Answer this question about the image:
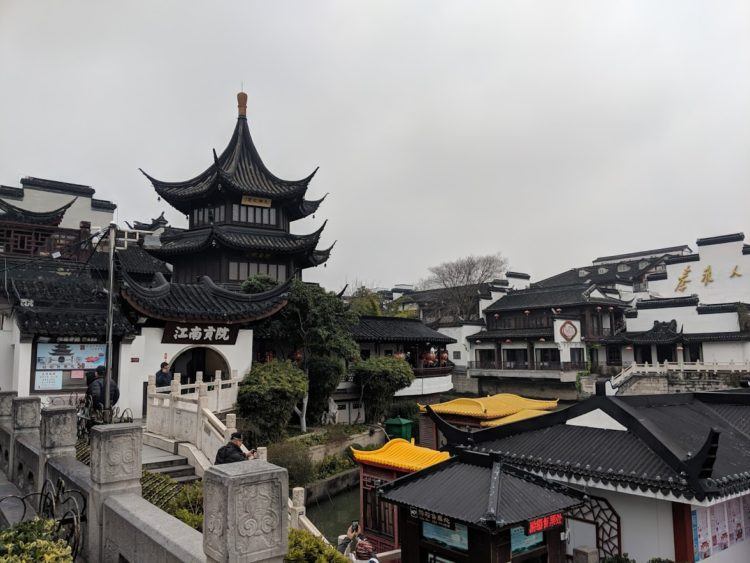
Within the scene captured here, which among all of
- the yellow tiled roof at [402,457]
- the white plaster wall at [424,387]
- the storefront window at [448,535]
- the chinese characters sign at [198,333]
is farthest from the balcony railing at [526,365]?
the storefront window at [448,535]

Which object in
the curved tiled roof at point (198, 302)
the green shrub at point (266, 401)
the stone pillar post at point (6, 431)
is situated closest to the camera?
the stone pillar post at point (6, 431)

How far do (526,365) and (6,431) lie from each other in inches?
1622

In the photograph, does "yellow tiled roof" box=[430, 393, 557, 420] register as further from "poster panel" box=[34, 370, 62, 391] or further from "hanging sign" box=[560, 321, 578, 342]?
"hanging sign" box=[560, 321, 578, 342]

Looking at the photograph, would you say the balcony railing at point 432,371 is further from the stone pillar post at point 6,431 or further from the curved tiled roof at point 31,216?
the stone pillar post at point 6,431

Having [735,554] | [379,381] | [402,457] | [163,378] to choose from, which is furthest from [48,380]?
[735,554]

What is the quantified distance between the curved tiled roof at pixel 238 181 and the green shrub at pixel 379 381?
1025 cm

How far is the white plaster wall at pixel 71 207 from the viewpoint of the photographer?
1495 inches

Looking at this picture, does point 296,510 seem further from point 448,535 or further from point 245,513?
point 245,513

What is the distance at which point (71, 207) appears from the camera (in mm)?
39812

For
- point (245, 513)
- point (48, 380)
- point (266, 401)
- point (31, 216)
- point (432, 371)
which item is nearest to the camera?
point (245, 513)

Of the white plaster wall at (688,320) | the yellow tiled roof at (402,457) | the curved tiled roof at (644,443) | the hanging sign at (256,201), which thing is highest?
the hanging sign at (256,201)

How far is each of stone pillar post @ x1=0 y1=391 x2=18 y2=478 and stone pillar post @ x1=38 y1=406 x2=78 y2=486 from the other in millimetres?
3113

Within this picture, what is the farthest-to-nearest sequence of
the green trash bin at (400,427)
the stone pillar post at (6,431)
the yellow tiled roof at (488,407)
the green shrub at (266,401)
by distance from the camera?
the green trash bin at (400,427) < the yellow tiled roof at (488,407) < the green shrub at (266,401) < the stone pillar post at (6,431)

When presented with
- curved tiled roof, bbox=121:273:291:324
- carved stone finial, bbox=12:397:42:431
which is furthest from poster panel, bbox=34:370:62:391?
carved stone finial, bbox=12:397:42:431
